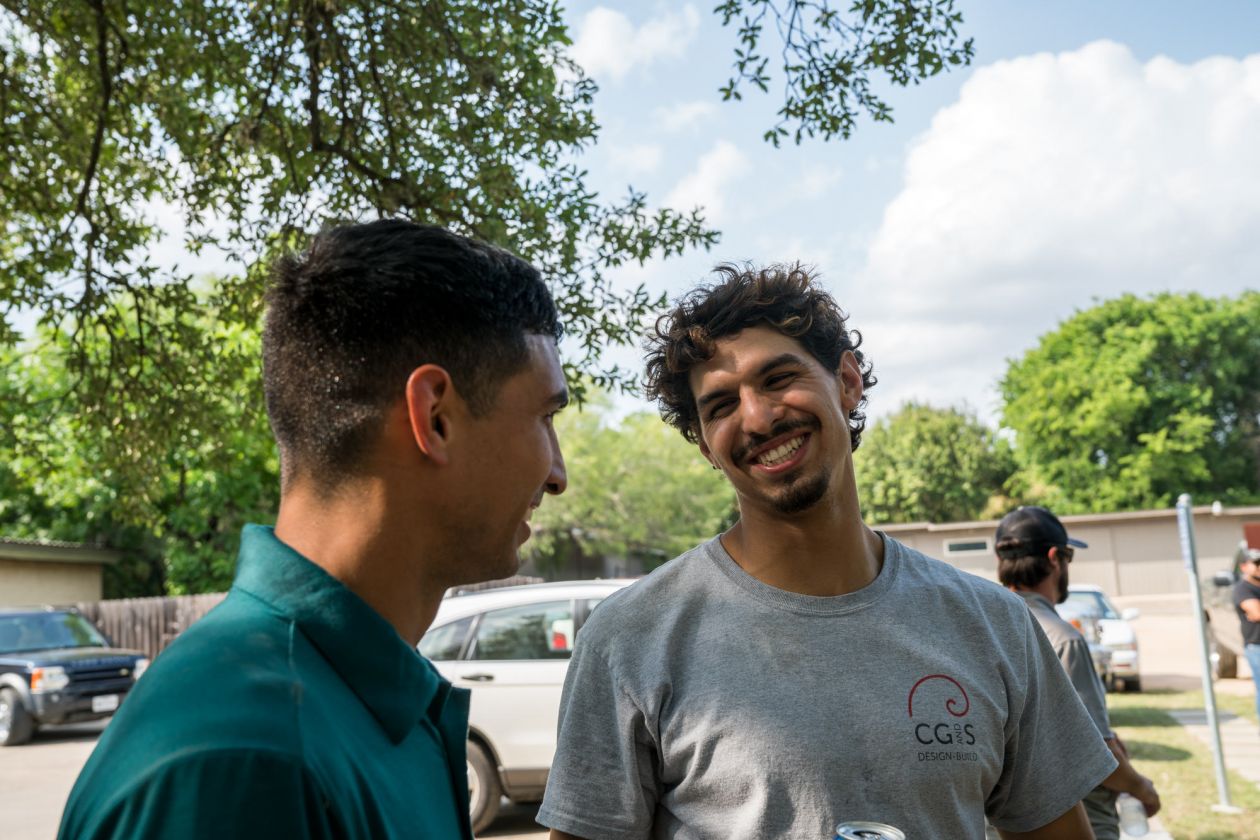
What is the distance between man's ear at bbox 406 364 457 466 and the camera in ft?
4.63

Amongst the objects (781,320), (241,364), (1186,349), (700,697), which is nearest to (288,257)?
(700,697)

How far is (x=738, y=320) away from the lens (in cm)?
282

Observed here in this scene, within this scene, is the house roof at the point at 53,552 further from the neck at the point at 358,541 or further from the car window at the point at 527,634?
the neck at the point at 358,541

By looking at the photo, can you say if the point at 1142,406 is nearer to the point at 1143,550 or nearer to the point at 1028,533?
the point at 1143,550

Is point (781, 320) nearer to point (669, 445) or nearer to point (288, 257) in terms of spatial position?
point (288, 257)

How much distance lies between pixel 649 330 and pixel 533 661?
249 inches

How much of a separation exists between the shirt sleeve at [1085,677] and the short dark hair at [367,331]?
3203mm

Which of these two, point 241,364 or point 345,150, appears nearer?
point 345,150

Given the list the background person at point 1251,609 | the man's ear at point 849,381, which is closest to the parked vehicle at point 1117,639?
the background person at point 1251,609

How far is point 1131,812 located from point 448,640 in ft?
20.5

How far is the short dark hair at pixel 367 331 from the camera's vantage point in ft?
4.64

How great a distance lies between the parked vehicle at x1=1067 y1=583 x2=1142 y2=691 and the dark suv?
524 inches

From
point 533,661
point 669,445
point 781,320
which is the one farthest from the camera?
point 669,445

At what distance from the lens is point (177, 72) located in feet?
27.4
